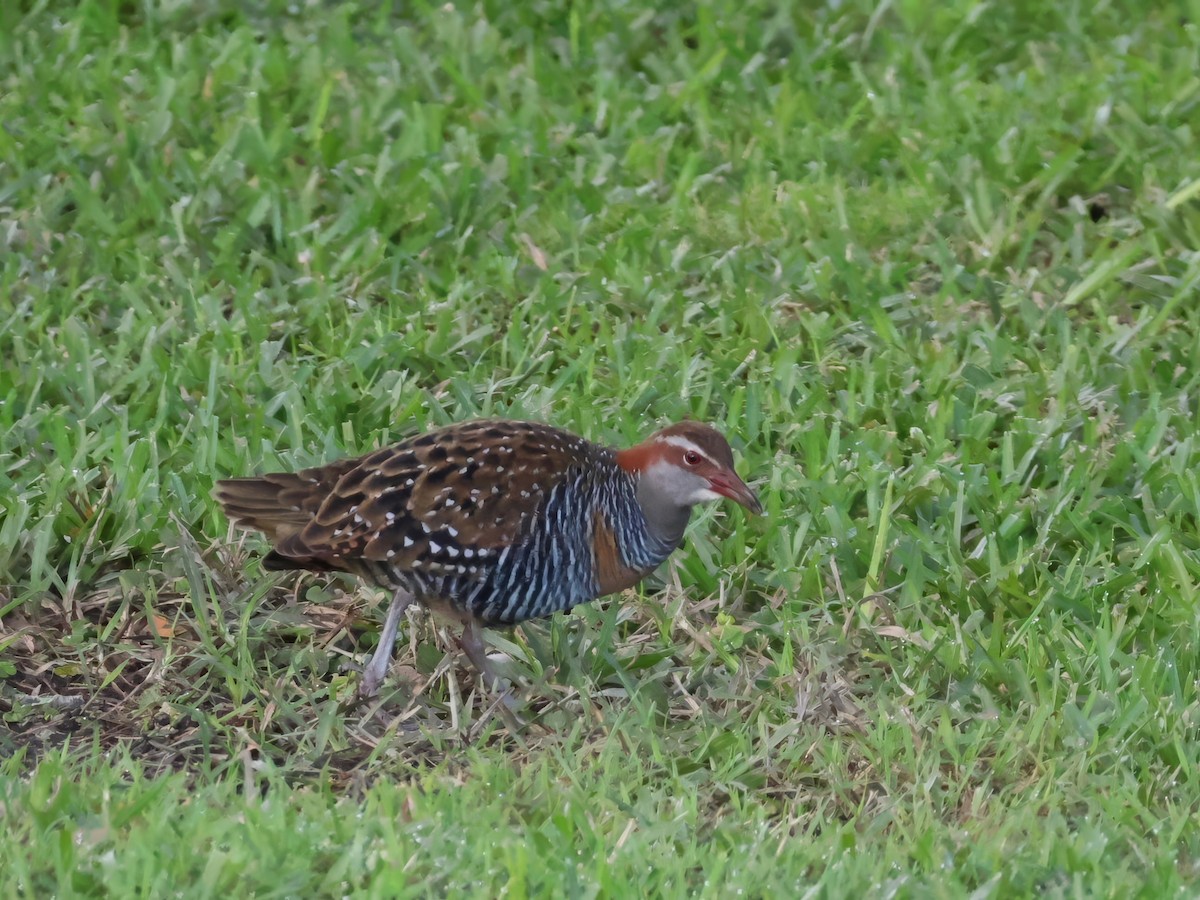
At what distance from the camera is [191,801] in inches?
175

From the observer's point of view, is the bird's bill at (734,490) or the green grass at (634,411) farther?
the bird's bill at (734,490)

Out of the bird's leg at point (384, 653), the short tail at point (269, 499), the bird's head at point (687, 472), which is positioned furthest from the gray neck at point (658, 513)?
the short tail at point (269, 499)

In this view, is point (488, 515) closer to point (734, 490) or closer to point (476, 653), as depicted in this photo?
point (476, 653)

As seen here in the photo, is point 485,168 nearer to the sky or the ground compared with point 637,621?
nearer to the sky

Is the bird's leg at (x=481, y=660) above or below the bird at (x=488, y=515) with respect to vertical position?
below

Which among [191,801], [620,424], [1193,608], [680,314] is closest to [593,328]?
[680,314]

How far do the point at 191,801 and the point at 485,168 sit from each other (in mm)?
3675

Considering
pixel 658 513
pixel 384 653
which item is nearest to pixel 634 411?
pixel 658 513

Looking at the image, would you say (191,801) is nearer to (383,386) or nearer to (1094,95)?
(383,386)

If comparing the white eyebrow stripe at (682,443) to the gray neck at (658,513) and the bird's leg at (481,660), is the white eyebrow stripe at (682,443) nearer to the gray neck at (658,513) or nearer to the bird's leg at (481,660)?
the gray neck at (658,513)

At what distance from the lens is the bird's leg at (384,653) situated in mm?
5047

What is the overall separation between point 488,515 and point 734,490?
2.09 ft

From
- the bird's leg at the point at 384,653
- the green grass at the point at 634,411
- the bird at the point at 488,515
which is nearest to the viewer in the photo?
the green grass at the point at 634,411

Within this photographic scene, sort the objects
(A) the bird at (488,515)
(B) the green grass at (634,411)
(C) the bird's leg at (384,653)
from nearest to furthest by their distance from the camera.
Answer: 1. (B) the green grass at (634,411)
2. (A) the bird at (488,515)
3. (C) the bird's leg at (384,653)
